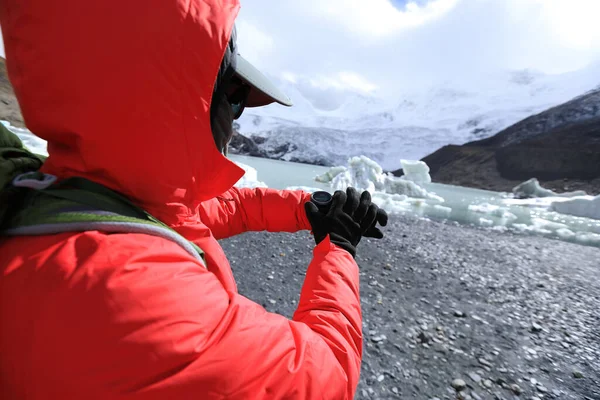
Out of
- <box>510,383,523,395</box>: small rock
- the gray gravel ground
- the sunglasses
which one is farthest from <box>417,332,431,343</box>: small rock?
the sunglasses

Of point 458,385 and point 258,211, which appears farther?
point 458,385

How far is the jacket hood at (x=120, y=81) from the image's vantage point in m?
0.66

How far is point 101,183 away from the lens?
75 centimetres

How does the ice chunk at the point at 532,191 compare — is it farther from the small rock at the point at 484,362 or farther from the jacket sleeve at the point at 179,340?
the jacket sleeve at the point at 179,340

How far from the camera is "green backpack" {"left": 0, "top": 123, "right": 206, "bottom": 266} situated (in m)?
0.65

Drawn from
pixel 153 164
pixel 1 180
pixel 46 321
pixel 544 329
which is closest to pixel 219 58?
pixel 153 164

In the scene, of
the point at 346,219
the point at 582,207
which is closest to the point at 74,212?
the point at 346,219

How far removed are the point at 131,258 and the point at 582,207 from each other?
24294mm

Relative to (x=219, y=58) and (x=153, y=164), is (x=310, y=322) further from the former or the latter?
(x=219, y=58)

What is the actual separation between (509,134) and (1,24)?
8274 centimetres

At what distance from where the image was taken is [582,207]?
18.2 metres

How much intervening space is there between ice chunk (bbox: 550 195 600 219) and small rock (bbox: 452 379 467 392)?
70.0ft

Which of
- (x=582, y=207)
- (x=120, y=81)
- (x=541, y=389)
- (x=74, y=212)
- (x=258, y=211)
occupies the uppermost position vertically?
(x=120, y=81)

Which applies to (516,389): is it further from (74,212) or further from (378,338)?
(74,212)
